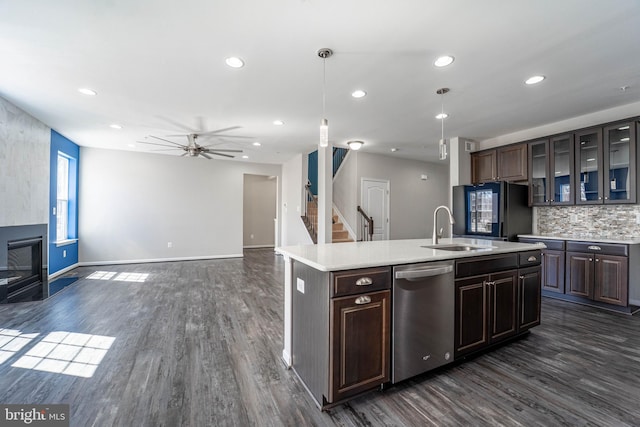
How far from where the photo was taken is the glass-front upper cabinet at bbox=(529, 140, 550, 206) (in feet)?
14.5

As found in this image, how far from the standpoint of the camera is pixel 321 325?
5.76ft

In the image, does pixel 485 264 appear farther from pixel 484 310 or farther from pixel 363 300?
pixel 363 300

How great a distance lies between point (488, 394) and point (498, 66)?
9.70 ft

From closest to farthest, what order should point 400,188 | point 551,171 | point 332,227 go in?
point 551,171, point 332,227, point 400,188

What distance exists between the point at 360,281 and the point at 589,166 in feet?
14.2

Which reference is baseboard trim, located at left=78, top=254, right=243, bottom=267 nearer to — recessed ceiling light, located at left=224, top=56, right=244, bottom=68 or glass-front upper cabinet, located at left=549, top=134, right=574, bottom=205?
recessed ceiling light, located at left=224, top=56, right=244, bottom=68

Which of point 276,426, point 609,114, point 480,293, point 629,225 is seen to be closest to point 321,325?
point 276,426

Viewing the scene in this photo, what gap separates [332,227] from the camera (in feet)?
22.0

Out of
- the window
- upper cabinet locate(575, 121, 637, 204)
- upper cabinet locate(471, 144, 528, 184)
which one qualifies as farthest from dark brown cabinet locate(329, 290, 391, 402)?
the window

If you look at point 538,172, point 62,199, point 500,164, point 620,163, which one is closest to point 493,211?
point 538,172

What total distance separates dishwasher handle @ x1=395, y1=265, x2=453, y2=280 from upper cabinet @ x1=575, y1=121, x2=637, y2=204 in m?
3.43

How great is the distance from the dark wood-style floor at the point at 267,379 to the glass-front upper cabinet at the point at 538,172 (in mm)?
1809

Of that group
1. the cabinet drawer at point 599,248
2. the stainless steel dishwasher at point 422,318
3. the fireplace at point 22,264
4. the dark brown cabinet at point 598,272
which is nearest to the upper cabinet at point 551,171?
the cabinet drawer at point 599,248

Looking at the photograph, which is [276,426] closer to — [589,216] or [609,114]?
[589,216]
